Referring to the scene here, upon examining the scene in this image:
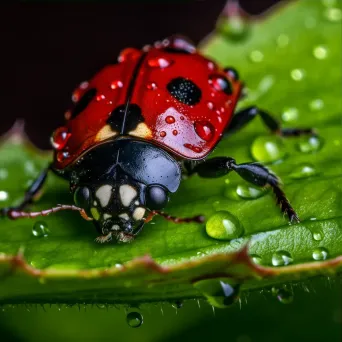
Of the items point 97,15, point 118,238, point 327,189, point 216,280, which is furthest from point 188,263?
point 97,15

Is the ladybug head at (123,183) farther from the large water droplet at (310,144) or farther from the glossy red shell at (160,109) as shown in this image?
the large water droplet at (310,144)

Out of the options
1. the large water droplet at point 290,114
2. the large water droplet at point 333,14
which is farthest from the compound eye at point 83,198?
the large water droplet at point 333,14

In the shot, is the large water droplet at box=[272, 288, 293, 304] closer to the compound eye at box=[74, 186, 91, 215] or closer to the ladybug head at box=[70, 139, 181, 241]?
the ladybug head at box=[70, 139, 181, 241]

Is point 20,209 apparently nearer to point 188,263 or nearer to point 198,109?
point 198,109

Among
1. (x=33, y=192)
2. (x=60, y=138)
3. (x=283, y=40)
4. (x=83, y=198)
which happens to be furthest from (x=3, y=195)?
(x=283, y=40)

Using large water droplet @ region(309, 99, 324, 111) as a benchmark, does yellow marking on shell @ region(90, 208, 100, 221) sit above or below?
below

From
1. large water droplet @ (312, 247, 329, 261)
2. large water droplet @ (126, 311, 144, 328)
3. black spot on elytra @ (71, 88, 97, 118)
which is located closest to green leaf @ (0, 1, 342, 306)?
large water droplet @ (312, 247, 329, 261)

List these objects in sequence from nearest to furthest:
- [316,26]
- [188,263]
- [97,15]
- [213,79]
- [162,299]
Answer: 1. [188,263]
2. [162,299]
3. [213,79]
4. [316,26]
5. [97,15]
